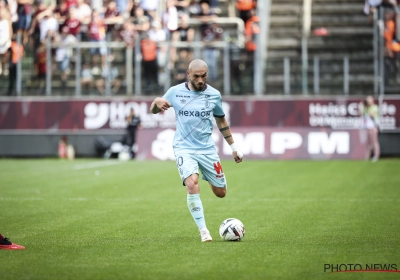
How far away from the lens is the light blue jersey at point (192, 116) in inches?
Result: 421

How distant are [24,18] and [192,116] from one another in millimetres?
20835

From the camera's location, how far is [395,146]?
97.9 feet

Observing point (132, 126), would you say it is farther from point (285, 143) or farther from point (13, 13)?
point (13, 13)

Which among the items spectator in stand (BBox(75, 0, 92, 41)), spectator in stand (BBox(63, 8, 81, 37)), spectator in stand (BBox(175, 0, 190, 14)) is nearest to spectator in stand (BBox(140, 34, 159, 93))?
spectator in stand (BBox(175, 0, 190, 14))

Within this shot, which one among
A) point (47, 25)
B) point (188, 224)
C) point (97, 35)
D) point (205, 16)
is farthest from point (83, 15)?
point (188, 224)

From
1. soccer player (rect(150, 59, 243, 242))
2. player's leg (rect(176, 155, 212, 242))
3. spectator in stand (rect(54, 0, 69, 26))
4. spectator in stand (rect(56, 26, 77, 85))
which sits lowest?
player's leg (rect(176, 155, 212, 242))

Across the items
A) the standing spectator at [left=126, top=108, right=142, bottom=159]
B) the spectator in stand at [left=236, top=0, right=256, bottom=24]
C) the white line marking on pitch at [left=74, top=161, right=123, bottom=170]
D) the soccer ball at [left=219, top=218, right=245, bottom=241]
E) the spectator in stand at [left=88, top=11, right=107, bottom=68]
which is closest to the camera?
the soccer ball at [left=219, top=218, right=245, bottom=241]

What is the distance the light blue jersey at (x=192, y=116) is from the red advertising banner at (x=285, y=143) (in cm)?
1823

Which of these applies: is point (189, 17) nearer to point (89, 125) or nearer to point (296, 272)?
point (89, 125)

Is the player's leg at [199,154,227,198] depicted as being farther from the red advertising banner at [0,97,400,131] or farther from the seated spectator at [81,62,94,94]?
the seated spectator at [81,62,94,94]

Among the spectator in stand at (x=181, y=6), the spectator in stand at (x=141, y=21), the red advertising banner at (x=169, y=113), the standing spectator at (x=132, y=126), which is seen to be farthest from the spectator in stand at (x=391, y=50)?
the standing spectator at (x=132, y=126)

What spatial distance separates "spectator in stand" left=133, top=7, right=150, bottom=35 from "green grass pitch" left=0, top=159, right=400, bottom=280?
7987 mm

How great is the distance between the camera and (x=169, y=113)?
30.6 m

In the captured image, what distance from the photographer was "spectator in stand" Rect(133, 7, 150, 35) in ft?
99.0
